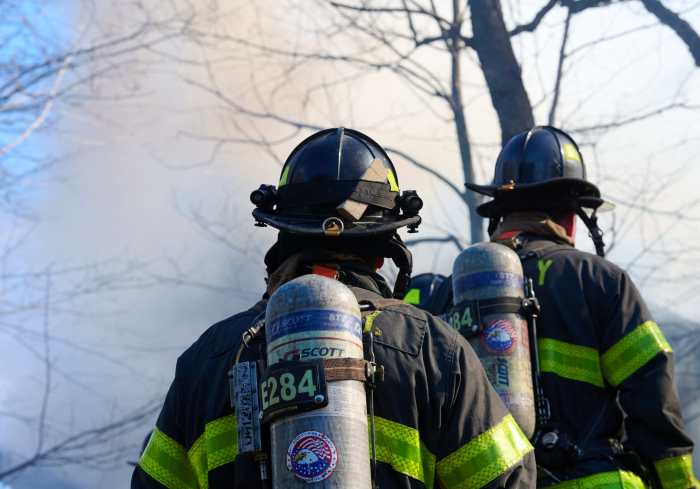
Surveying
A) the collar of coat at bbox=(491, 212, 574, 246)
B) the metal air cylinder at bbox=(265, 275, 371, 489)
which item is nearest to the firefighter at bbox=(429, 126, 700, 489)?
the collar of coat at bbox=(491, 212, 574, 246)

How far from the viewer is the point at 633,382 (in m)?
3.19

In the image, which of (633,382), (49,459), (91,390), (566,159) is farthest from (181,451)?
(91,390)

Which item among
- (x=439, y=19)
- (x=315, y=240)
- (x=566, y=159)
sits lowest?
(x=315, y=240)

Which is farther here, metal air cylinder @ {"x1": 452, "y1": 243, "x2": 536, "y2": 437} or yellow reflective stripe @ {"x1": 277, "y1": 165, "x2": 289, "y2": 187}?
metal air cylinder @ {"x1": 452, "y1": 243, "x2": 536, "y2": 437}

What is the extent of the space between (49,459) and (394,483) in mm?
5134

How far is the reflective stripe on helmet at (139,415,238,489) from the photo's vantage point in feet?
6.68

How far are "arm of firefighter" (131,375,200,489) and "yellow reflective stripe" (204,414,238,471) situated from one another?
0.15 m

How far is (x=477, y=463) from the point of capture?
1947 mm

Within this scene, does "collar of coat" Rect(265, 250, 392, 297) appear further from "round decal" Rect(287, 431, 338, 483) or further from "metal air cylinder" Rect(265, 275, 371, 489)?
"round decal" Rect(287, 431, 338, 483)

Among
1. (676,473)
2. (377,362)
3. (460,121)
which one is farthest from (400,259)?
(460,121)

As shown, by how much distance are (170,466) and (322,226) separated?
59cm

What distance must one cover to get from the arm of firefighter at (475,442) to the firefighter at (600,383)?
1.19 m

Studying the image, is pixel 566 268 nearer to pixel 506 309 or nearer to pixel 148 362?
pixel 506 309

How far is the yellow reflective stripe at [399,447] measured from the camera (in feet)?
6.28
